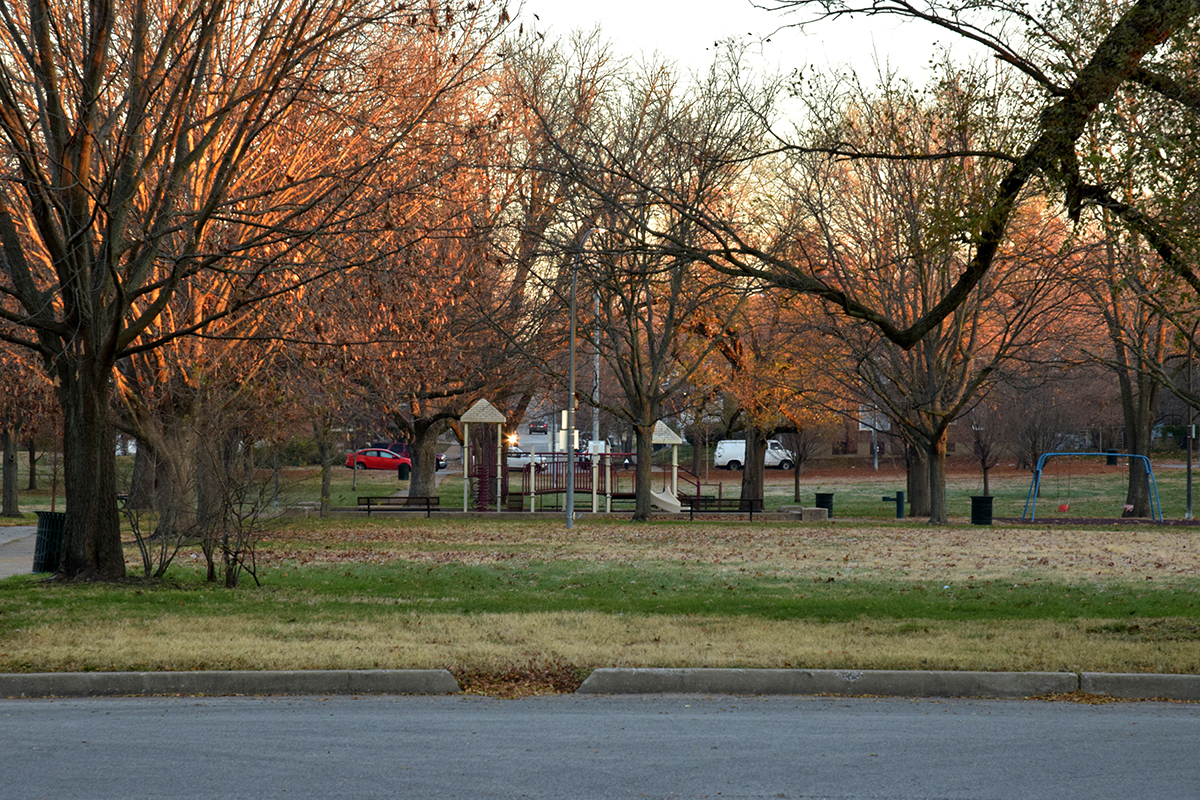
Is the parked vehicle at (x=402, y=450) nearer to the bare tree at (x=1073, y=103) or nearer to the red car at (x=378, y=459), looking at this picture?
the red car at (x=378, y=459)

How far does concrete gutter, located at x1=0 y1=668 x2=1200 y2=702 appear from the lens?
27.1ft

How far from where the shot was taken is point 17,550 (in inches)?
803

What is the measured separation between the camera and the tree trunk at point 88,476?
13766mm

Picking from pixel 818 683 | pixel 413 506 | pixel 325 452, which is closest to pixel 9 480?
pixel 325 452

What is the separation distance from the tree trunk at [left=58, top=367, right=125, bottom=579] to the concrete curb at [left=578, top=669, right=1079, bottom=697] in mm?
8122

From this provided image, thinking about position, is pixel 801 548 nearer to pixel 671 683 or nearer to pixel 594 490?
pixel 594 490

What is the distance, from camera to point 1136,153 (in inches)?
400

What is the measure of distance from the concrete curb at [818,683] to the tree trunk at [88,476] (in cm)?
812

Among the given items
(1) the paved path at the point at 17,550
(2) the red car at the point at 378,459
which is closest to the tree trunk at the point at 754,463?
(1) the paved path at the point at 17,550

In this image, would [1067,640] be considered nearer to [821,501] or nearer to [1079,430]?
[821,501]

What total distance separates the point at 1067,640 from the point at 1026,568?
25.1 ft

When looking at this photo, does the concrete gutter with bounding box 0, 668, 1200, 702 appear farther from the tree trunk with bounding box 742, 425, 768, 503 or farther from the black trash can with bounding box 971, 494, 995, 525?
the tree trunk with bounding box 742, 425, 768, 503

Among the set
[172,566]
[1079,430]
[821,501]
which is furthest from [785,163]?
[1079,430]

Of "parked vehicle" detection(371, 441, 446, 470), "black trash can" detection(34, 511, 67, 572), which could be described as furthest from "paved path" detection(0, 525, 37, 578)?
"parked vehicle" detection(371, 441, 446, 470)
